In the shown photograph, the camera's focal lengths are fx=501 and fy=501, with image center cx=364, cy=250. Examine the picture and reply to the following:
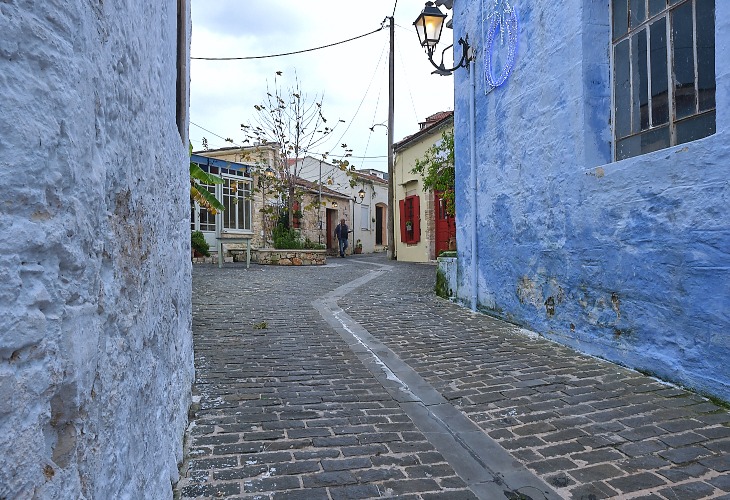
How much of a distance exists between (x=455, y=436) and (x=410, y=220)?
52.4 ft

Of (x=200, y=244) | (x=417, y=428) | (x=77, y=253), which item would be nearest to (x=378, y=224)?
(x=200, y=244)

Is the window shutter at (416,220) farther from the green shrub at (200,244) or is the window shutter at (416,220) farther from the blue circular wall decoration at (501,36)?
the blue circular wall decoration at (501,36)

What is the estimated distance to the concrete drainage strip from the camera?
100.0 inches

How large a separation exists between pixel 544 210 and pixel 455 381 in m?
2.42

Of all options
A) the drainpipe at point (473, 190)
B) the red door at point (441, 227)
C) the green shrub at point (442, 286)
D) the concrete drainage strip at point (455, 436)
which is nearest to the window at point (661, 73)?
the drainpipe at point (473, 190)

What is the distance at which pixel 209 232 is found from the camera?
17.8m

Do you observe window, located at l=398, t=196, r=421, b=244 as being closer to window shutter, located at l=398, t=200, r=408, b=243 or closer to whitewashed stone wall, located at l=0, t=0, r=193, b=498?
window shutter, located at l=398, t=200, r=408, b=243

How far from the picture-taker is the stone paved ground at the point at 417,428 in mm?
2535

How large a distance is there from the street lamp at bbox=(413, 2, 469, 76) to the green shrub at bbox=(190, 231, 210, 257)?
1121 centimetres

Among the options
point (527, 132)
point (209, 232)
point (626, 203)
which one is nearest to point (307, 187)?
point (209, 232)

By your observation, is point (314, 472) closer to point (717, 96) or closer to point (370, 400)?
point (370, 400)

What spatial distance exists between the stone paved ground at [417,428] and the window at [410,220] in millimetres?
12547

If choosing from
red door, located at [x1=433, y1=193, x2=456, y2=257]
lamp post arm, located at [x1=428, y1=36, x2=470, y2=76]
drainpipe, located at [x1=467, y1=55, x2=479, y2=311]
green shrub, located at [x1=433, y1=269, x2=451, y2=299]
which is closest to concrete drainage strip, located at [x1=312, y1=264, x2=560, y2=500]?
drainpipe, located at [x1=467, y1=55, x2=479, y2=311]

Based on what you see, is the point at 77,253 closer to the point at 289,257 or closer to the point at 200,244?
the point at 289,257
